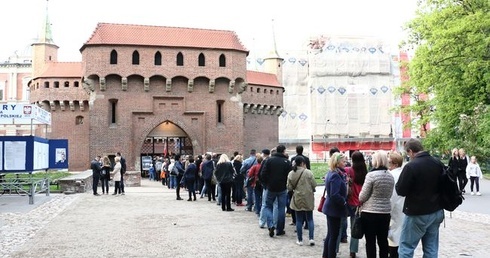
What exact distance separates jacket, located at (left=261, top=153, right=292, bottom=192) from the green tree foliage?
1728 centimetres

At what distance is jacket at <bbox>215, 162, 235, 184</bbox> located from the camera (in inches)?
565

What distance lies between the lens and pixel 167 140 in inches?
1428

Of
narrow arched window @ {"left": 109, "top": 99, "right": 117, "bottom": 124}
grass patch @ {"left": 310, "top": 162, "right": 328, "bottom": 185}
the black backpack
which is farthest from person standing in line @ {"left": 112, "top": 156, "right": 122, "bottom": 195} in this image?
the black backpack

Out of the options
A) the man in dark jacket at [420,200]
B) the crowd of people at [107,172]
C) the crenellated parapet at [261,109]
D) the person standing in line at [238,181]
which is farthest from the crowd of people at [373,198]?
the crenellated parapet at [261,109]

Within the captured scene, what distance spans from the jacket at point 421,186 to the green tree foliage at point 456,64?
20.0m

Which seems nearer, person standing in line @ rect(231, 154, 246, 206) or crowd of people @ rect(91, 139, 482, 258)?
crowd of people @ rect(91, 139, 482, 258)

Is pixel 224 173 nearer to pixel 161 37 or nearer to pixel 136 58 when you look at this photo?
pixel 136 58

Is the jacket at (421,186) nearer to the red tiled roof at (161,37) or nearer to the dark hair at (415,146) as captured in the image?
the dark hair at (415,146)

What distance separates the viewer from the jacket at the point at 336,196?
7.63 meters

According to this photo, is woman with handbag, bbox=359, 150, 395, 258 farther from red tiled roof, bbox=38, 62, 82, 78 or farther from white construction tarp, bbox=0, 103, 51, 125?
red tiled roof, bbox=38, 62, 82, 78

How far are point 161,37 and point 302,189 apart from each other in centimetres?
2733

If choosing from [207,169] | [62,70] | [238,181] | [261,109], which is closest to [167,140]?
[261,109]

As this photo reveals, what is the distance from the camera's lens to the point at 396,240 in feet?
23.2

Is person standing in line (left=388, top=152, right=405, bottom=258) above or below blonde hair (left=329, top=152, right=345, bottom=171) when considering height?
below
